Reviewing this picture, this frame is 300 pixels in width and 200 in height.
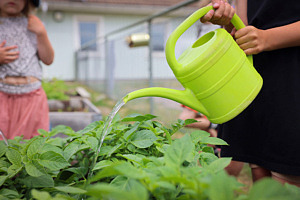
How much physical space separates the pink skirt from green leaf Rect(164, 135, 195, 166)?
189 cm

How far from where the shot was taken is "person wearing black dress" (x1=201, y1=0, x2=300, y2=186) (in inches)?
45.2

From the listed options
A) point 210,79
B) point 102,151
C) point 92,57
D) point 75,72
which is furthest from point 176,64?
point 75,72

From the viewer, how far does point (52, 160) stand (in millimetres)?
850

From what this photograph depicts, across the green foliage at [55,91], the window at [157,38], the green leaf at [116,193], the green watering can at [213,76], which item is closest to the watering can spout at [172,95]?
the green watering can at [213,76]

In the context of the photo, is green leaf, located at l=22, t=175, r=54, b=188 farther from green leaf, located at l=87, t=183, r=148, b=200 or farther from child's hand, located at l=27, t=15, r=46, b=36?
child's hand, located at l=27, t=15, r=46, b=36

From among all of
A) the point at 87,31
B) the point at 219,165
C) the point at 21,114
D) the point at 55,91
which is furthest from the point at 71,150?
the point at 87,31

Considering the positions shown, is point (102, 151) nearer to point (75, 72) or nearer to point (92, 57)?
point (92, 57)

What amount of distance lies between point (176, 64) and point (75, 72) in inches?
554

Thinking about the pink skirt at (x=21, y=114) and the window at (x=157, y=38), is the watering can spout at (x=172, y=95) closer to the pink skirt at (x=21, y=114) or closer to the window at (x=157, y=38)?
the pink skirt at (x=21, y=114)

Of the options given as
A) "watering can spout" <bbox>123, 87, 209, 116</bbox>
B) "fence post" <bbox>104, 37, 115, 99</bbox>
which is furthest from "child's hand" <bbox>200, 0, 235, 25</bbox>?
"fence post" <bbox>104, 37, 115, 99</bbox>

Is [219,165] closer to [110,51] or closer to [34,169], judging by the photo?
[34,169]

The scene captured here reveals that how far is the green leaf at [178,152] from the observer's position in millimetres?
609

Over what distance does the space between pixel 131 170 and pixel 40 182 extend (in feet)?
1.16

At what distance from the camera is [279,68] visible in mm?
1288
